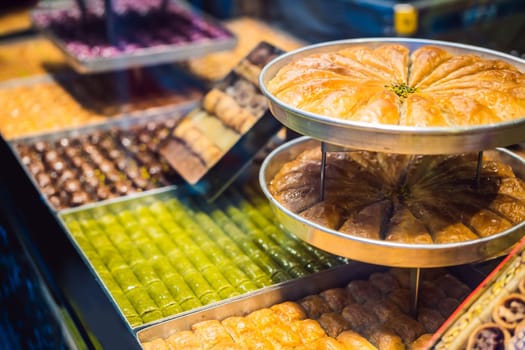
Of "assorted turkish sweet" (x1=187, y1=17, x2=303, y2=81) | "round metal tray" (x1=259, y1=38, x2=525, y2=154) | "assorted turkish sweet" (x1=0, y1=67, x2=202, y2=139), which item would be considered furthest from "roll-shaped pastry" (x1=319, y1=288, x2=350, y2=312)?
"assorted turkish sweet" (x1=187, y1=17, x2=303, y2=81)

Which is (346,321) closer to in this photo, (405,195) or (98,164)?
(405,195)

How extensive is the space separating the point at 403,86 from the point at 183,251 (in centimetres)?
130

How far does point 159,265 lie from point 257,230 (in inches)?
19.4

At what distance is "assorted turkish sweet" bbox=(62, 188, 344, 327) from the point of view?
2.55 meters

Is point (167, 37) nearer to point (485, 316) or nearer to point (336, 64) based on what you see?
point (336, 64)

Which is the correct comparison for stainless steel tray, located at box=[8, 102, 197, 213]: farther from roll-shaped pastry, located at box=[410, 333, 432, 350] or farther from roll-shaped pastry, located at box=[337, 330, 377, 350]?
roll-shaped pastry, located at box=[410, 333, 432, 350]

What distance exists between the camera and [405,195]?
2135mm

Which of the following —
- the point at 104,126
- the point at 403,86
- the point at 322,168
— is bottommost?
the point at 104,126

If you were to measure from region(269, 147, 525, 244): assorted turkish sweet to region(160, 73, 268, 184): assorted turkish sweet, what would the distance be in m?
0.68

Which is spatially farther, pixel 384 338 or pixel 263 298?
pixel 263 298

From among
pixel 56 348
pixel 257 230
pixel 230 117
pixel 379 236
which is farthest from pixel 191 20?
pixel 379 236

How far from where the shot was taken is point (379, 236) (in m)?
1.96

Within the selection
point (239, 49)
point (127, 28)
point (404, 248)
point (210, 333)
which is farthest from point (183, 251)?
point (239, 49)

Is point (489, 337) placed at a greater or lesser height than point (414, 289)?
greater
